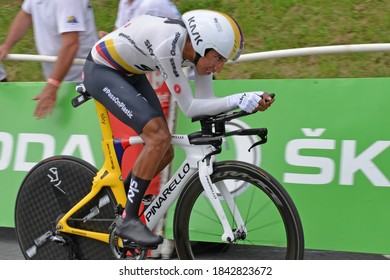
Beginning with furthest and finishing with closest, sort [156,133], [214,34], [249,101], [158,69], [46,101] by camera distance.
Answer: [46,101], [158,69], [156,133], [214,34], [249,101]

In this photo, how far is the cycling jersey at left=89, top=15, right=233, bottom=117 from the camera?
4.84 metres

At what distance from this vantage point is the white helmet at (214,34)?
4738 mm

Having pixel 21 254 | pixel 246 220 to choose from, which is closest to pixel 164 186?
pixel 246 220

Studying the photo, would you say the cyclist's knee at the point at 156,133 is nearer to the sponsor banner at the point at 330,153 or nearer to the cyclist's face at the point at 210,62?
the cyclist's face at the point at 210,62

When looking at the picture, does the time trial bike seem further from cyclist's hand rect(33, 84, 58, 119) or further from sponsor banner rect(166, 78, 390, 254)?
cyclist's hand rect(33, 84, 58, 119)

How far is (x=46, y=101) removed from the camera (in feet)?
20.7

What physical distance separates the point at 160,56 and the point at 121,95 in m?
0.41

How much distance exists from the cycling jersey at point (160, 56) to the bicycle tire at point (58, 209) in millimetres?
848

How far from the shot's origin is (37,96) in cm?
646

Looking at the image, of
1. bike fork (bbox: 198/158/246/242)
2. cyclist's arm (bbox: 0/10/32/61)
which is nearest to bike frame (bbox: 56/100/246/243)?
bike fork (bbox: 198/158/246/242)

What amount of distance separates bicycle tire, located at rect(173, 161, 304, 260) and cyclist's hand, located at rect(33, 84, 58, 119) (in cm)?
159

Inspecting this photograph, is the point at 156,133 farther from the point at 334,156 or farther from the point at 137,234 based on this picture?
the point at 334,156

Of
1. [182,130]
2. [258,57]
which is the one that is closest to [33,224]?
[182,130]
